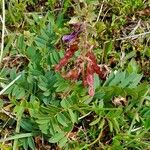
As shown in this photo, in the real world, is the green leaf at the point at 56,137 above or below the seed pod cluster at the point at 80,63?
below

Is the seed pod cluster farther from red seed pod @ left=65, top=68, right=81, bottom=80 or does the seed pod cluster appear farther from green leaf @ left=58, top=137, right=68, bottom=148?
green leaf @ left=58, top=137, right=68, bottom=148

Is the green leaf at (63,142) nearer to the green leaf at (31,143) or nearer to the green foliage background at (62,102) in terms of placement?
the green foliage background at (62,102)

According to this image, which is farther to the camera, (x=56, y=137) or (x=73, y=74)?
(x=56, y=137)

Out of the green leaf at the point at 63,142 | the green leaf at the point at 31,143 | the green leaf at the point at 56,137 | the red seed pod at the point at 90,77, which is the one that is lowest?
the green leaf at the point at 31,143

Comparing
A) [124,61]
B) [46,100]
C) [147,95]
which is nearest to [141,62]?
[124,61]

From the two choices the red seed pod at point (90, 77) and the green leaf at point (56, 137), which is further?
the green leaf at point (56, 137)

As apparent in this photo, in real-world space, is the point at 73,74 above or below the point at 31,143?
above

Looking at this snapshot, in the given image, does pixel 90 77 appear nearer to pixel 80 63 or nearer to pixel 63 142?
pixel 80 63

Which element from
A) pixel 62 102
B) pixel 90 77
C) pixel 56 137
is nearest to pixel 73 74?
pixel 90 77

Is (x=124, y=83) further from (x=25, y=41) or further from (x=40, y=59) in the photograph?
(x=25, y=41)

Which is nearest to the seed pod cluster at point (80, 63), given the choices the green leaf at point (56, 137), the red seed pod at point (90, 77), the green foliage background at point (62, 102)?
the red seed pod at point (90, 77)

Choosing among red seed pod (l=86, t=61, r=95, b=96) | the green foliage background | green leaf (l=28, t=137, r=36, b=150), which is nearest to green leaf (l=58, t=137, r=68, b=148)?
the green foliage background
